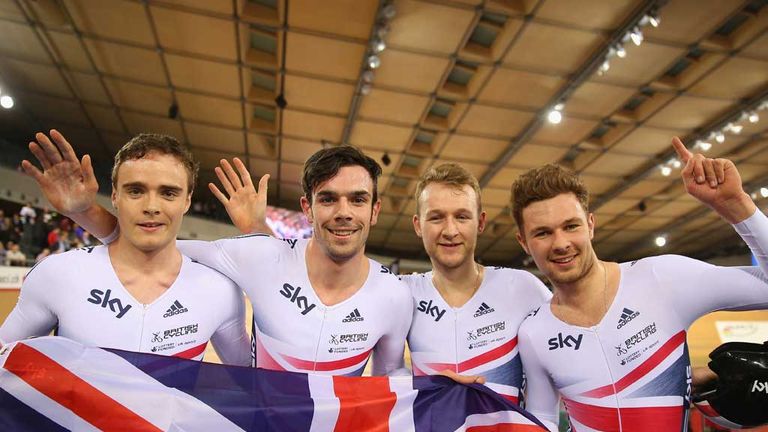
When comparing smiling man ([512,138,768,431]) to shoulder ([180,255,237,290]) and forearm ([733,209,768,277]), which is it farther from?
shoulder ([180,255,237,290])

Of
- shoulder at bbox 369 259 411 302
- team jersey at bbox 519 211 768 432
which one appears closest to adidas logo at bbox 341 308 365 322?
shoulder at bbox 369 259 411 302

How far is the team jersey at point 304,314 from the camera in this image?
2.81m

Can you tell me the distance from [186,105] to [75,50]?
2326 mm

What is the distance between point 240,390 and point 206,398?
0.15 metres

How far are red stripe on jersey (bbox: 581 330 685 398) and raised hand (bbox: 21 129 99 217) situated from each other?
2832 mm

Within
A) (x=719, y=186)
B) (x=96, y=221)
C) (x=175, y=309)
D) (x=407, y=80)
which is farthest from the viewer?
(x=407, y=80)

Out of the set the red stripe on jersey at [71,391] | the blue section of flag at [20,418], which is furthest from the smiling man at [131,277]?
the blue section of flag at [20,418]

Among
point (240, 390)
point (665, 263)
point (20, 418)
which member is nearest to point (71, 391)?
point (20, 418)

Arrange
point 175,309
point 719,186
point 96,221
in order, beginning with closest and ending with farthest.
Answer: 1. point 719,186
2. point 175,309
3. point 96,221

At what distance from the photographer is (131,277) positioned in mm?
2559

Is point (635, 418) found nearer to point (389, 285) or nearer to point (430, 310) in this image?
point (430, 310)

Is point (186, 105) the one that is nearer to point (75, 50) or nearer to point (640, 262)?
point (75, 50)

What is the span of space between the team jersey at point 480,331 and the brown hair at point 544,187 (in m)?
0.45

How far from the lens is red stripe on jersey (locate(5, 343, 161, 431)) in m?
2.06
